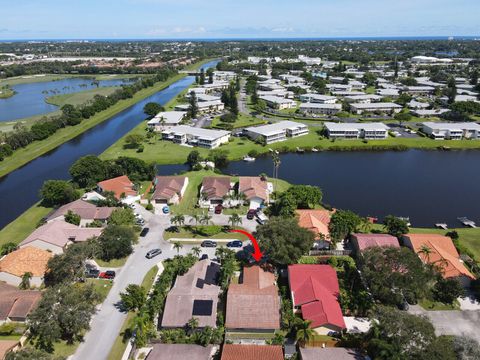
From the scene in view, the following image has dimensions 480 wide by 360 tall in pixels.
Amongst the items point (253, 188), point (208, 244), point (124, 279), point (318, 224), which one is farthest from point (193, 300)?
point (253, 188)

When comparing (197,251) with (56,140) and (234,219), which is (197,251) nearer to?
(234,219)

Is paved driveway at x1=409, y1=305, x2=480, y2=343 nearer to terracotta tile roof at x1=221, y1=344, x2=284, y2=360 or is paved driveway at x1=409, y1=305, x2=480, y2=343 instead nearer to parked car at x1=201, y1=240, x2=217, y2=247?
terracotta tile roof at x1=221, y1=344, x2=284, y2=360

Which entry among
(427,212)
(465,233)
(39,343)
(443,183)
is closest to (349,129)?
(443,183)

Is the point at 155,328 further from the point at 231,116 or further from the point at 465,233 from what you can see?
the point at 231,116

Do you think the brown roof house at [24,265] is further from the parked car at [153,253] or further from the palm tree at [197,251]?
the palm tree at [197,251]

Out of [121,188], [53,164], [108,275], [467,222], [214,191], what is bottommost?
[53,164]

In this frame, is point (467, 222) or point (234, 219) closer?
point (234, 219)

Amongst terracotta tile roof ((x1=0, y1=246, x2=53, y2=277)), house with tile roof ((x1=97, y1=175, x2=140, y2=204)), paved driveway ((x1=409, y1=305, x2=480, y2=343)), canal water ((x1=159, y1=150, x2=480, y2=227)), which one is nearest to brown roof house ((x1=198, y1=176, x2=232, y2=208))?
house with tile roof ((x1=97, y1=175, x2=140, y2=204))
